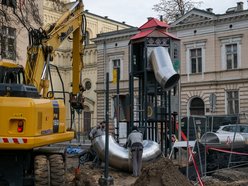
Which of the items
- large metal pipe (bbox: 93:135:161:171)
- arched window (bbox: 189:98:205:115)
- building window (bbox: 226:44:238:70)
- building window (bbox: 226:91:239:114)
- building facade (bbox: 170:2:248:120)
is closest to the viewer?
large metal pipe (bbox: 93:135:161:171)

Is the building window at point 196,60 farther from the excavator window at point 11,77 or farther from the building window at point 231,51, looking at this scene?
the excavator window at point 11,77

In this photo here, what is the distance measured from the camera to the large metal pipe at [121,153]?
16.1m

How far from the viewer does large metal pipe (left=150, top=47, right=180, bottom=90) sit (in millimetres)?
17611

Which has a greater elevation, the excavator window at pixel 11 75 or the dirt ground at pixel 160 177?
the excavator window at pixel 11 75

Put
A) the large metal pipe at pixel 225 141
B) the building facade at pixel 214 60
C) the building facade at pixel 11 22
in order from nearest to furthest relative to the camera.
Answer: the large metal pipe at pixel 225 141
the building facade at pixel 11 22
the building facade at pixel 214 60

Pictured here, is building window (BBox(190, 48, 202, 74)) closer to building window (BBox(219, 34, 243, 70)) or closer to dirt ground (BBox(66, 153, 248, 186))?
building window (BBox(219, 34, 243, 70))

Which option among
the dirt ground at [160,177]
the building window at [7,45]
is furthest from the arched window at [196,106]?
the dirt ground at [160,177]

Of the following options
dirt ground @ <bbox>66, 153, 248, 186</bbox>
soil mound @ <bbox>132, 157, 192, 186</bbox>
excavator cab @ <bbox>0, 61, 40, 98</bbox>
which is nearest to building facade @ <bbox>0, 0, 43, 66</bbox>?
dirt ground @ <bbox>66, 153, 248, 186</bbox>

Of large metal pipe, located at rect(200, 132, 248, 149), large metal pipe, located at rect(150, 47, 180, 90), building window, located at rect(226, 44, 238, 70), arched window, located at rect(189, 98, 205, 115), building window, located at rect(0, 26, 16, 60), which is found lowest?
large metal pipe, located at rect(200, 132, 248, 149)

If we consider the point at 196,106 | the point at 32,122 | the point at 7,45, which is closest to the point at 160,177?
the point at 32,122

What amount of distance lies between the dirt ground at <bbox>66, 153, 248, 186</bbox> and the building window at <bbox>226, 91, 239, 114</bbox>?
26271mm

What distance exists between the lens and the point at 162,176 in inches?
425

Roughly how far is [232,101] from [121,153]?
27744mm

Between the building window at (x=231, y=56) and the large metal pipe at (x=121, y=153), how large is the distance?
26784mm
